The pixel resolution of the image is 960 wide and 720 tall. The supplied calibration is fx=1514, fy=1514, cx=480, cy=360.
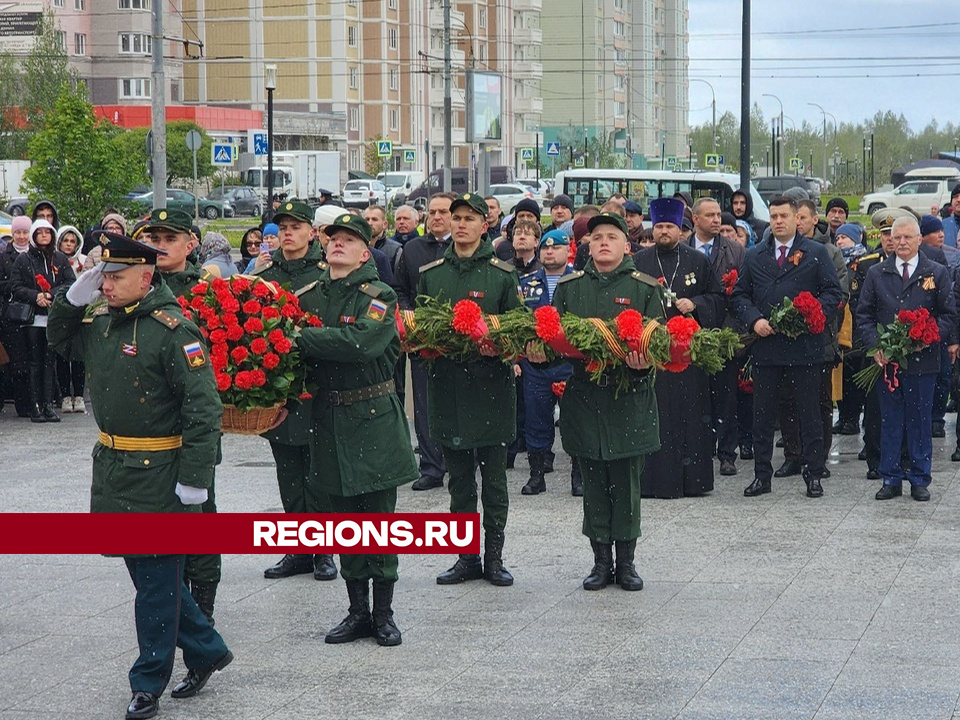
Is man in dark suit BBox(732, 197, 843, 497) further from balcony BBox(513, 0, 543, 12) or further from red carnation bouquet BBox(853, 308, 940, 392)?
balcony BBox(513, 0, 543, 12)

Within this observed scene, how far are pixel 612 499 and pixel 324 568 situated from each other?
68.3 inches

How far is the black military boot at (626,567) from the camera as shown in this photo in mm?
8484

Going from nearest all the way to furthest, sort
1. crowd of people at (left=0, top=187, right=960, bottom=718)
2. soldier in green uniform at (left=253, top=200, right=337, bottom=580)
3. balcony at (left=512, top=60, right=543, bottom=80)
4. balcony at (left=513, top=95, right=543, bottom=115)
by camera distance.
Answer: crowd of people at (left=0, top=187, right=960, bottom=718) → soldier in green uniform at (left=253, top=200, right=337, bottom=580) → balcony at (left=512, top=60, right=543, bottom=80) → balcony at (left=513, top=95, right=543, bottom=115)

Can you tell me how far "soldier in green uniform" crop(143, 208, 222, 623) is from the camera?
732 cm

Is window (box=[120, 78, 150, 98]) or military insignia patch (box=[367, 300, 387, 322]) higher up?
window (box=[120, 78, 150, 98])

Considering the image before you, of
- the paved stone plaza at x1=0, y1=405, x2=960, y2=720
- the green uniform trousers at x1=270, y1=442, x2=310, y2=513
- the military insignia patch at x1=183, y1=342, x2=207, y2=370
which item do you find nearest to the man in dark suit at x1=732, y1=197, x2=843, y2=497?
the paved stone plaza at x1=0, y1=405, x2=960, y2=720

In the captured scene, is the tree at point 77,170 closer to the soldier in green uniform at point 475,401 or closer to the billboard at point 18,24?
the soldier in green uniform at point 475,401

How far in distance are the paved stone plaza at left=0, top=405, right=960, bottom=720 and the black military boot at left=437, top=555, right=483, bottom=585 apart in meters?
0.10

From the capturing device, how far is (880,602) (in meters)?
8.11

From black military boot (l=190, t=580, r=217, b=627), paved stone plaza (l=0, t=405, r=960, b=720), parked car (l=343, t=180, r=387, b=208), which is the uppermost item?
parked car (l=343, t=180, r=387, b=208)

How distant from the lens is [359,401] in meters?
7.44

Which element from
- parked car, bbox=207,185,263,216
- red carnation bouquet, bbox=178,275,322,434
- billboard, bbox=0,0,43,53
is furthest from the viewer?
billboard, bbox=0,0,43,53

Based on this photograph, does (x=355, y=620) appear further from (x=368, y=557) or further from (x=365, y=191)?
(x=365, y=191)

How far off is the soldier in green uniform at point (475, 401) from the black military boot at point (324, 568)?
2.14 ft
